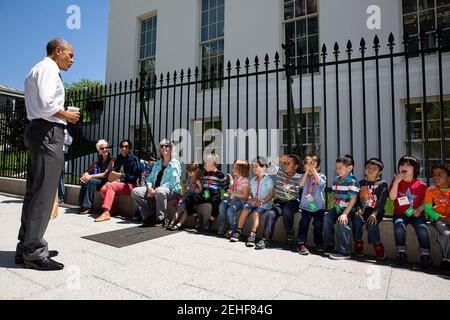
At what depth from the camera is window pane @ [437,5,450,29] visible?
281 inches

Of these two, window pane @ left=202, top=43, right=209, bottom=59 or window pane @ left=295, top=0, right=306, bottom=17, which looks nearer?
window pane @ left=295, top=0, right=306, bottom=17

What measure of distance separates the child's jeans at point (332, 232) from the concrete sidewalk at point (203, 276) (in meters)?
0.20

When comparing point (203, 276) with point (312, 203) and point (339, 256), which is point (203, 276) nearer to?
point (339, 256)

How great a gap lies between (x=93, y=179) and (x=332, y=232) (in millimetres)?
4564

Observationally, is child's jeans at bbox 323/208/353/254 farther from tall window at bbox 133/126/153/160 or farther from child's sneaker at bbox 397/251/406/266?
tall window at bbox 133/126/153/160

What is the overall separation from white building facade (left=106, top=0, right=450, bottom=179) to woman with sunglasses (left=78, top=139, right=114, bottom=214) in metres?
1.41

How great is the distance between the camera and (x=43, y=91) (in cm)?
257

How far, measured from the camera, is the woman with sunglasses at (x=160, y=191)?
4.75 meters

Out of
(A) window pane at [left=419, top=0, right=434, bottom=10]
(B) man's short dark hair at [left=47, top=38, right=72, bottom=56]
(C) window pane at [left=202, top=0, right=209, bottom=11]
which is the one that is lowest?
(B) man's short dark hair at [left=47, top=38, right=72, bottom=56]

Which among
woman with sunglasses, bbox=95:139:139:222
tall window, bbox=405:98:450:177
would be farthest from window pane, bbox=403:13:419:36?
woman with sunglasses, bbox=95:139:139:222

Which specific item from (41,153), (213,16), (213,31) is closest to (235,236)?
(41,153)
